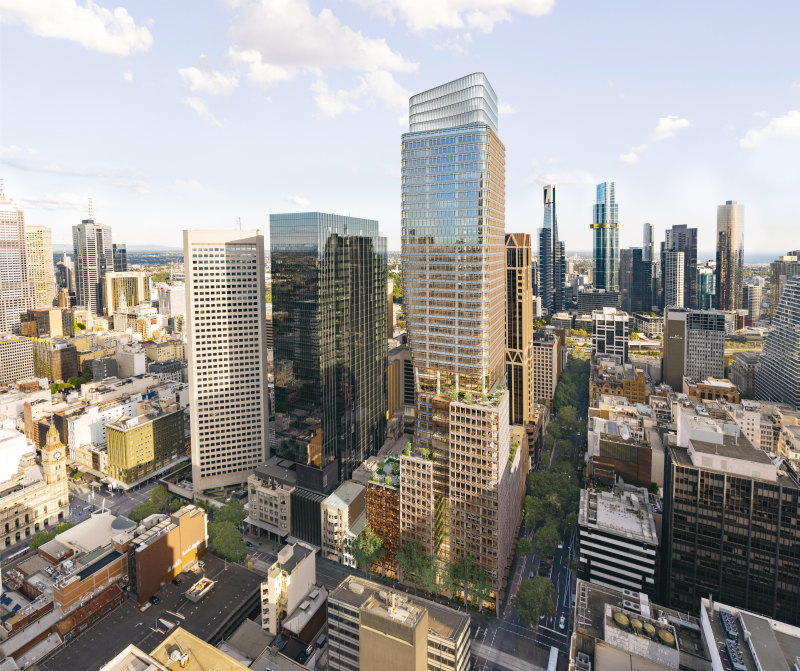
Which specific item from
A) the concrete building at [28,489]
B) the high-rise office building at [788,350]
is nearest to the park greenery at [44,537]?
the concrete building at [28,489]

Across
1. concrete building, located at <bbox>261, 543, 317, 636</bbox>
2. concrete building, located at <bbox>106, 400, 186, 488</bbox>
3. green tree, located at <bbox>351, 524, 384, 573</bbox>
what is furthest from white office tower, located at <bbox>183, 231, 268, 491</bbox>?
concrete building, located at <bbox>261, 543, 317, 636</bbox>

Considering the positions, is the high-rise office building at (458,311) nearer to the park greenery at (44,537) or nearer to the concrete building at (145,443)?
the park greenery at (44,537)

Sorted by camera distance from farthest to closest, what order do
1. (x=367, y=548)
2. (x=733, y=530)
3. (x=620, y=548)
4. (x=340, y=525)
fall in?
(x=340, y=525), (x=367, y=548), (x=620, y=548), (x=733, y=530)

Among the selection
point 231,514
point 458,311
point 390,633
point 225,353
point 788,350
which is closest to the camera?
point 390,633

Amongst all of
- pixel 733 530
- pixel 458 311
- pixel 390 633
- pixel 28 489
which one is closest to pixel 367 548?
pixel 390 633

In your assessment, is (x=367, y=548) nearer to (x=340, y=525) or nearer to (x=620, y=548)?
(x=340, y=525)

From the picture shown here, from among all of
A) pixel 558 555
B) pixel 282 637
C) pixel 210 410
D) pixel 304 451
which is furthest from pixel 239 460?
pixel 558 555

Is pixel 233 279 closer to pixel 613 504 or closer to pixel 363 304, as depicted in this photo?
pixel 363 304
